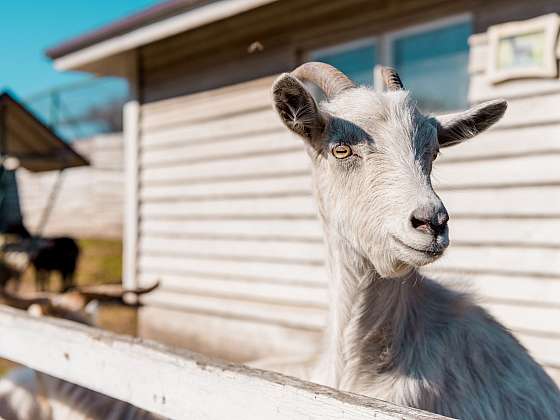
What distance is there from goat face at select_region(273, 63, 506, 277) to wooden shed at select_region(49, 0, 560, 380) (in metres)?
0.74

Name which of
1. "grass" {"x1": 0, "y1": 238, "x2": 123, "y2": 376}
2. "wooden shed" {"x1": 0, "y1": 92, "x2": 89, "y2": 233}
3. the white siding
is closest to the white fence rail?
the white siding

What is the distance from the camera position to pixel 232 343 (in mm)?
6297

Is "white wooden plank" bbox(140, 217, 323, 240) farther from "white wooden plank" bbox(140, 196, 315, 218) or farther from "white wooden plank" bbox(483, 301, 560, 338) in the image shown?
"white wooden plank" bbox(483, 301, 560, 338)

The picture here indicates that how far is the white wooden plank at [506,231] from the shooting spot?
13.4 ft

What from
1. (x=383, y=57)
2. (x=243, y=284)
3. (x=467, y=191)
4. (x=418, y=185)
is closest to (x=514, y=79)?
(x=467, y=191)

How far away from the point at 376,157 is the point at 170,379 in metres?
1.03

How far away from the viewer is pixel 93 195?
1538cm

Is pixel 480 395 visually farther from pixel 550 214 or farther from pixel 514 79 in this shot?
pixel 514 79

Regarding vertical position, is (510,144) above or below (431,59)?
below

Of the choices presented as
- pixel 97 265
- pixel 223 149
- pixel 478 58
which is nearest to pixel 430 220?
pixel 478 58

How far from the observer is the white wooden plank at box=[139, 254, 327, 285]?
221 inches

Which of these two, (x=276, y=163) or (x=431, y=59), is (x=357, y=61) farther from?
(x=276, y=163)

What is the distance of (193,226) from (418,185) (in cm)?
520

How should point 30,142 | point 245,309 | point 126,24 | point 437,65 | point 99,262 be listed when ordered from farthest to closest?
point 99,262, point 30,142, point 126,24, point 245,309, point 437,65
